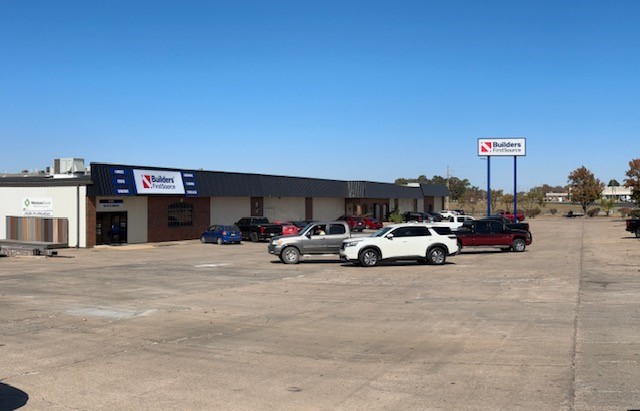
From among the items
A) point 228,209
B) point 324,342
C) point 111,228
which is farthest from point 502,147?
point 324,342

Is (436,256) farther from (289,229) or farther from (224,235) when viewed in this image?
(224,235)

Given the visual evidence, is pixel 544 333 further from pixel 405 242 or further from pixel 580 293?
pixel 405 242

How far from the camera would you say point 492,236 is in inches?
1368

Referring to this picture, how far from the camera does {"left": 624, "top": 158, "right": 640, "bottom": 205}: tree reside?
234ft

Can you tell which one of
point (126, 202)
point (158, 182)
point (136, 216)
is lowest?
point (136, 216)

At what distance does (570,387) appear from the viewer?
7941 mm

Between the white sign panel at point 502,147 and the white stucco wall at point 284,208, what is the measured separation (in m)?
21.7

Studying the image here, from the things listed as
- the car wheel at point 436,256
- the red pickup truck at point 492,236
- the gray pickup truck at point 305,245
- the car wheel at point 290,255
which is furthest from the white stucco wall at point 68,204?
the car wheel at point 436,256

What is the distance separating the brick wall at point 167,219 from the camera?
45406 mm

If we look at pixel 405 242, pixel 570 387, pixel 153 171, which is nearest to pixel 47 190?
pixel 153 171

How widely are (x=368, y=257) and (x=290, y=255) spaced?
4036 mm

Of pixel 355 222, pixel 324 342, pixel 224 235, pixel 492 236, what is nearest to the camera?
pixel 324 342

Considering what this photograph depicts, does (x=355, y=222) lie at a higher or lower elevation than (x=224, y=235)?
higher

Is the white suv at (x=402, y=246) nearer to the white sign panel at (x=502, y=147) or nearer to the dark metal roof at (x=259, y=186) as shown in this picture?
the dark metal roof at (x=259, y=186)
